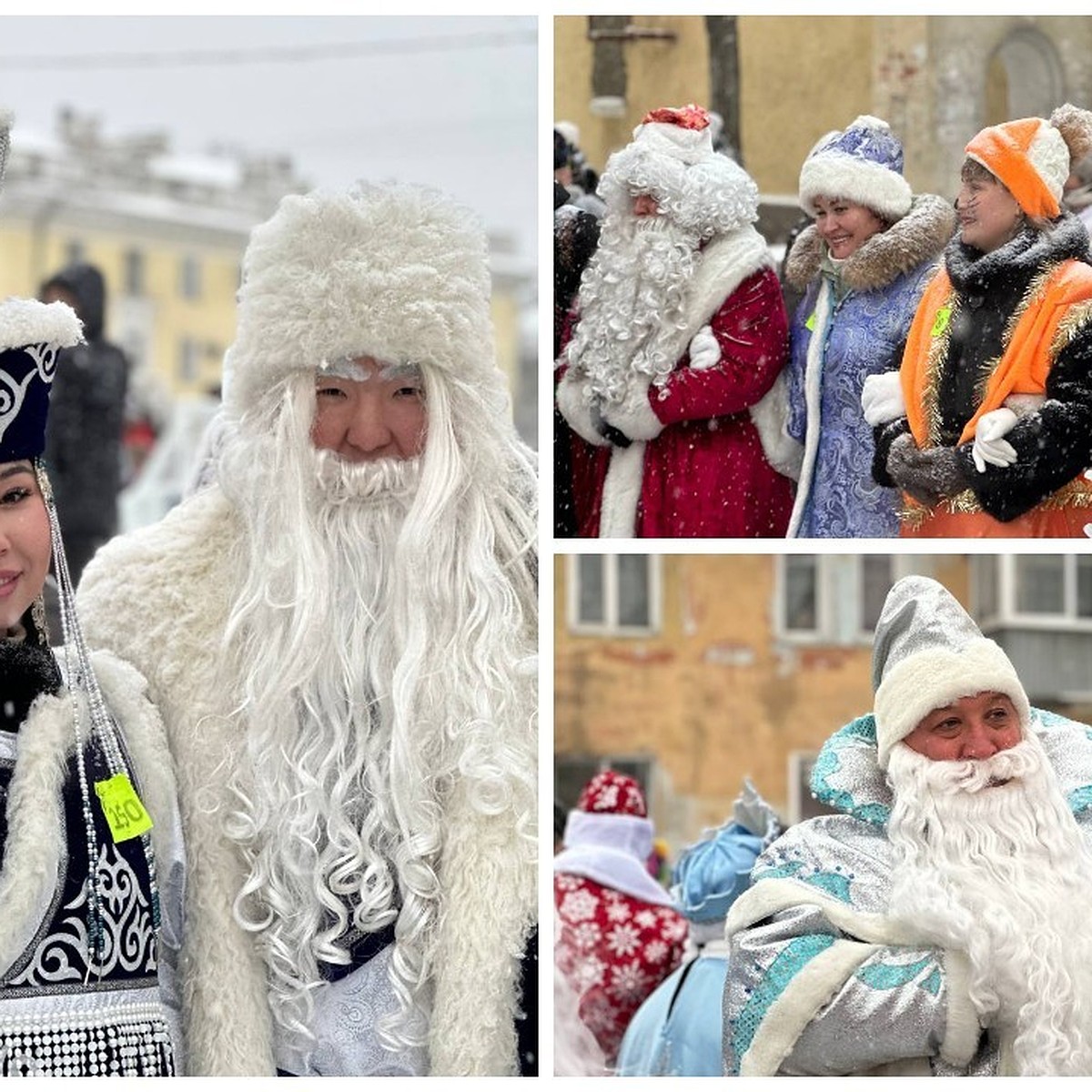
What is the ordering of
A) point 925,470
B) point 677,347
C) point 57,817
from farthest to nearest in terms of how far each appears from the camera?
point 677,347 < point 925,470 < point 57,817

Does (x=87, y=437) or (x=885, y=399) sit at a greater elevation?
(x=87, y=437)

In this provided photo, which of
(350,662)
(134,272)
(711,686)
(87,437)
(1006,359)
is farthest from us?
(134,272)

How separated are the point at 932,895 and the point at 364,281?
4.34 feet

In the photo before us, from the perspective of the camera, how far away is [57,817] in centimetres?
313

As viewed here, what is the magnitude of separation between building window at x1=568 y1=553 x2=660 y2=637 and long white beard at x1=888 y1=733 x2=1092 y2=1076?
32.6ft

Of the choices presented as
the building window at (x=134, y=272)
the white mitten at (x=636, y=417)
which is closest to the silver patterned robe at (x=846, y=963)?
the white mitten at (x=636, y=417)

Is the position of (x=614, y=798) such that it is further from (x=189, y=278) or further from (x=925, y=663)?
(x=189, y=278)

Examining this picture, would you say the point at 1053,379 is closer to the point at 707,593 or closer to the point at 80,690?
the point at 80,690

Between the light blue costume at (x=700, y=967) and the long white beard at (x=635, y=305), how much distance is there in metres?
0.93

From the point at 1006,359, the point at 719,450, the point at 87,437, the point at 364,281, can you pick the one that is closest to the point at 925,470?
the point at 1006,359

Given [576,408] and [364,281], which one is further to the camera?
[576,408]

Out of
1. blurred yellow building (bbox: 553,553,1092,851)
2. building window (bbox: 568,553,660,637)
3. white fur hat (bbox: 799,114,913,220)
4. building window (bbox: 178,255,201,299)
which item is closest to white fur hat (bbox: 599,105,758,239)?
white fur hat (bbox: 799,114,913,220)

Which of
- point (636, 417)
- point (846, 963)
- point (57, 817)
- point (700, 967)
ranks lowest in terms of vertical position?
point (700, 967)

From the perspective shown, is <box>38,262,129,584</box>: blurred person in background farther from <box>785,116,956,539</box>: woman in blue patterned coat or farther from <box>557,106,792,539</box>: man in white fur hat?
<box>785,116,956,539</box>: woman in blue patterned coat
